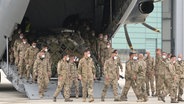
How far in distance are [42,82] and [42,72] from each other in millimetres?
346

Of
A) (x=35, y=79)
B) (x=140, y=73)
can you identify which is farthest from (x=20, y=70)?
(x=140, y=73)

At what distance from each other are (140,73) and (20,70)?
13.9ft

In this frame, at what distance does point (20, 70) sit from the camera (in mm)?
15719

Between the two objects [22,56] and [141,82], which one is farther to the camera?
[22,56]

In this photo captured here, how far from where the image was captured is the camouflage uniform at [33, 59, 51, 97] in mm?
14398

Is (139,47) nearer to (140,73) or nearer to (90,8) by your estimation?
(90,8)

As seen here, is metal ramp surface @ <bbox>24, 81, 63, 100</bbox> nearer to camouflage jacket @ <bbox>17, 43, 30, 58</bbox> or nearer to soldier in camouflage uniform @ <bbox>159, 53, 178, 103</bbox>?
camouflage jacket @ <bbox>17, 43, 30, 58</bbox>

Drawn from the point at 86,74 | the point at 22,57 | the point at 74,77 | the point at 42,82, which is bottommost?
the point at 42,82

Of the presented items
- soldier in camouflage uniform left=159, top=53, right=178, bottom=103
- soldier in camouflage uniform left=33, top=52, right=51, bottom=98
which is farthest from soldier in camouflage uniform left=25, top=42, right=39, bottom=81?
soldier in camouflage uniform left=159, top=53, right=178, bottom=103

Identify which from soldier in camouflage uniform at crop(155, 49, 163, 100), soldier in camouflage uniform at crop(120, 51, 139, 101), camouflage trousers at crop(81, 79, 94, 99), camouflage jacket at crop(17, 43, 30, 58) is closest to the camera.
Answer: camouflage trousers at crop(81, 79, 94, 99)

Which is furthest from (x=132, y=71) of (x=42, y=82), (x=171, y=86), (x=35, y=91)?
(x=35, y=91)

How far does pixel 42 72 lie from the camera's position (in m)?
14.6

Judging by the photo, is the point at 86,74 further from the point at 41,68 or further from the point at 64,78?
the point at 41,68

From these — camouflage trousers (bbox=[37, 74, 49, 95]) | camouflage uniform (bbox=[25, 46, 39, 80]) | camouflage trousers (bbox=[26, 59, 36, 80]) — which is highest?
camouflage uniform (bbox=[25, 46, 39, 80])
